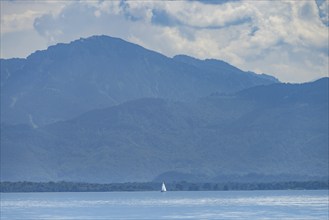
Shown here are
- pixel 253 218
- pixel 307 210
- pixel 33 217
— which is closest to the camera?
pixel 253 218

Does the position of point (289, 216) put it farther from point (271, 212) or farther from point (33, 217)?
point (33, 217)

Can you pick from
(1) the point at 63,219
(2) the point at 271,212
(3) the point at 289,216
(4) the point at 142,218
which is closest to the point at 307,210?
(2) the point at 271,212

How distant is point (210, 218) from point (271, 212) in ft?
64.8

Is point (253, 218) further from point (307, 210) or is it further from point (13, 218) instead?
point (13, 218)

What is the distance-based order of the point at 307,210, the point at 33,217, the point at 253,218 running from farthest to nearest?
the point at 307,210 → the point at 33,217 → the point at 253,218

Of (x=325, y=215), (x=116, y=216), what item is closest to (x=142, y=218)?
(x=116, y=216)

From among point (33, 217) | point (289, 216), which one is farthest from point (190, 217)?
point (33, 217)

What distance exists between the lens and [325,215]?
131125mm

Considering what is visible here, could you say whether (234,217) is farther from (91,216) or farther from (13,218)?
(13,218)

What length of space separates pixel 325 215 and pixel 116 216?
29646 mm

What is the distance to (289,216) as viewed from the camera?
5231 inches

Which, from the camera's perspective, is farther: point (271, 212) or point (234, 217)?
point (271, 212)

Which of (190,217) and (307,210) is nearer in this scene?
(190,217)

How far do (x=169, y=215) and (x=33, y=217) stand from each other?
19546mm
